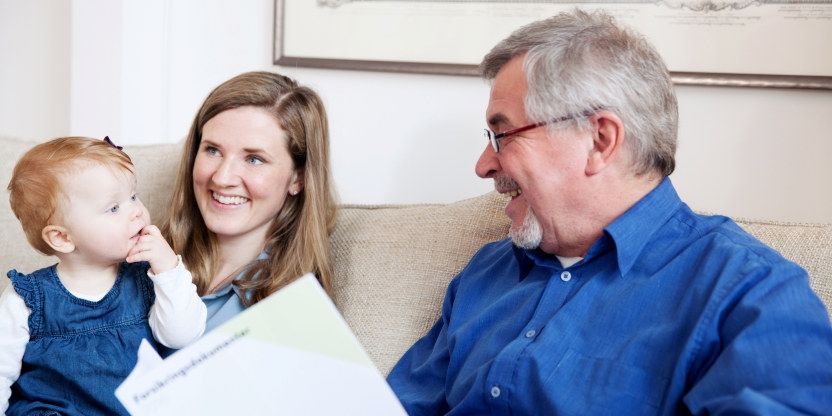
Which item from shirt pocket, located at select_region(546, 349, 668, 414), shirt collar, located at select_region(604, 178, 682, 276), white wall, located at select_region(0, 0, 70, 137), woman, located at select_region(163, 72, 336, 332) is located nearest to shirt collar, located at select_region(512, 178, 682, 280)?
shirt collar, located at select_region(604, 178, 682, 276)

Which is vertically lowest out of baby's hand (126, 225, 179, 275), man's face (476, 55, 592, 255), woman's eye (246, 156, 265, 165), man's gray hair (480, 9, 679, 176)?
baby's hand (126, 225, 179, 275)

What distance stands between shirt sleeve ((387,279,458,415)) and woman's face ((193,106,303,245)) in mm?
494

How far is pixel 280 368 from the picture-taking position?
3.58 ft

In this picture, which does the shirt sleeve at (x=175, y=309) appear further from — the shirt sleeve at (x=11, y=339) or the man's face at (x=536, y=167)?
the man's face at (x=536, y=167)

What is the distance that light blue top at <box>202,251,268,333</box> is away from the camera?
1761 mm

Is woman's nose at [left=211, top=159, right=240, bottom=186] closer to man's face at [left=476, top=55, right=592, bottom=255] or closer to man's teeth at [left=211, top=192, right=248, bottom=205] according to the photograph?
man's teeth at [left=211, top=192, right=248, bottom=205]

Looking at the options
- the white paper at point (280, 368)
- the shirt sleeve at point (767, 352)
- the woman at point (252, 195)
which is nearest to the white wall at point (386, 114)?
the woman at point (252, 195)

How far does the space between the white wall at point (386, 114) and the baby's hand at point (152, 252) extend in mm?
765

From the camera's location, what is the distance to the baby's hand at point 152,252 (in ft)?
5.08

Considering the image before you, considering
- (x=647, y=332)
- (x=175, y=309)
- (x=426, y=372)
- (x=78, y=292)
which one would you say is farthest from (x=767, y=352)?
(x=78, y=292)

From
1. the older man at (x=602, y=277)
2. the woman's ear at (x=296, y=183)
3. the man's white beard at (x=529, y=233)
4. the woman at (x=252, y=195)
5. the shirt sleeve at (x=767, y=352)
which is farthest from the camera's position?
the woman's ear at (x=296, y=183)

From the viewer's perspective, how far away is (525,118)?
1389 mm

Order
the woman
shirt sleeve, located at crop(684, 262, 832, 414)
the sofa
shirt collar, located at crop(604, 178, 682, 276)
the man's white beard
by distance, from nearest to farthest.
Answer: shirt sleeve, located at crop(684, 262, 832, 414) → shirt collar, located at crop(604, 178, 682, 276) → the man's white beard → the sofa → the woman

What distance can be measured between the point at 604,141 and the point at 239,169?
2.78ft
